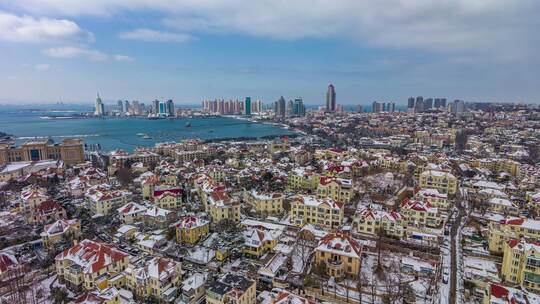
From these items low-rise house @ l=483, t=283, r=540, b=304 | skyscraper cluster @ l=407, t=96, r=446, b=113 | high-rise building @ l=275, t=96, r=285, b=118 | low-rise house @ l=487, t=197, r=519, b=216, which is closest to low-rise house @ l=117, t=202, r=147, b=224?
low-rise house @ l=483, t=283, r=540, b=304

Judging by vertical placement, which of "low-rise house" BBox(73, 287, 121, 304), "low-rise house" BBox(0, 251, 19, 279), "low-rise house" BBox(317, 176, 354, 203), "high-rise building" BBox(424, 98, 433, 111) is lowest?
"low-rise house" BBox(0, 251, 19, 279)

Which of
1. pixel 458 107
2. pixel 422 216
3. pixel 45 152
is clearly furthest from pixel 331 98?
pixel 422 216

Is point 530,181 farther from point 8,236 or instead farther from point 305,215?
point 8,236

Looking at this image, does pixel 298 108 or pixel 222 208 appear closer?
pixel 222 208

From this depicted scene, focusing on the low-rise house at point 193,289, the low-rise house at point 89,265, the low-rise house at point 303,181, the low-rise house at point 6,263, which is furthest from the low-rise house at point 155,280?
the low-rise house at point 303,181

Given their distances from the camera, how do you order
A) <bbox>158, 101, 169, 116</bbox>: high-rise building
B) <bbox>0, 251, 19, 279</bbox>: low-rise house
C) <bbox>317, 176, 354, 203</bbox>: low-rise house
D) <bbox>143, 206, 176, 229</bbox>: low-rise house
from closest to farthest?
<bbox>0, 251, 19, 279</bbox>: low-rise house < <bbox>143, 206, 176, 229</bbox>: low-rise house < <bbox>317, 176, 354, 203</bbox>: low-rise house < <bbox>158, 101, 169, 116</bbox>: high-rise building

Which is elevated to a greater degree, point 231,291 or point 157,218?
point 231,291

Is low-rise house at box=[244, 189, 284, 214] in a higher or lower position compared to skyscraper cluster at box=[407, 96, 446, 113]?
lower

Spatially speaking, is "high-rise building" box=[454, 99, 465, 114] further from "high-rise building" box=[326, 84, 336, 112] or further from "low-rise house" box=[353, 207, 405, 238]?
"low-rise house" box=[353, 207, 405, 238]

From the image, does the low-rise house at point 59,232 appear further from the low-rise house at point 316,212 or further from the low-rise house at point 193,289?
the low-rise house at point 316,212

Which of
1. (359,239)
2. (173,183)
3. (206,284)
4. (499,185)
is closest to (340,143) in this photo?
(499,185)

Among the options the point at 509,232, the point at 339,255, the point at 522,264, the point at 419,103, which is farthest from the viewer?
the point at 419,103

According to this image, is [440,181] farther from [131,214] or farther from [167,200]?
[131,214]
